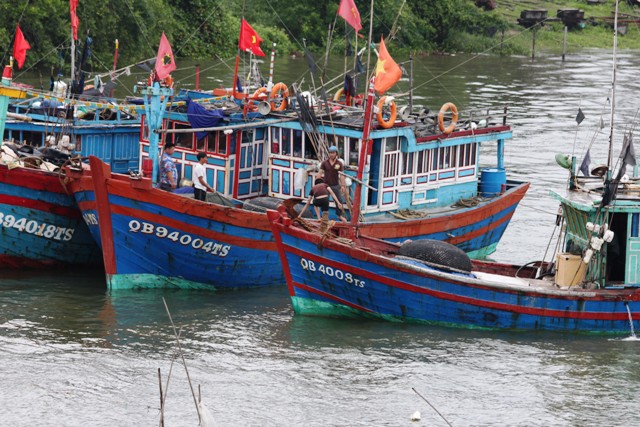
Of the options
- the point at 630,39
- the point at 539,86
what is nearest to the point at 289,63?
the point at 539,86

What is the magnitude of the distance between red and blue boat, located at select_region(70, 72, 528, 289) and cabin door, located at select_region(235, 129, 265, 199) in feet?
0.06

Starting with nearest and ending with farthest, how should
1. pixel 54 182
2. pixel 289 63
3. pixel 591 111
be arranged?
1. pixel 54 182
2. pixel 591 111
3. pixel 289 63

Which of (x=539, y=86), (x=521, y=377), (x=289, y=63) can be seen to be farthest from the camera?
(x=289, y=63)

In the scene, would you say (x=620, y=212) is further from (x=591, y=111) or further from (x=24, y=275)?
(x=591, y=111)

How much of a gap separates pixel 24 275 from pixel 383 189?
6.74 metres

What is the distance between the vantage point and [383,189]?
23.0 metres

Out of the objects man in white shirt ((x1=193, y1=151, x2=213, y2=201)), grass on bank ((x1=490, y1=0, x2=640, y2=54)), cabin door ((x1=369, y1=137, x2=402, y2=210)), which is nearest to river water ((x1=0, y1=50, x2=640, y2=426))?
man in white shirt ((x1=193, y1=151, x2=213, y2=201))

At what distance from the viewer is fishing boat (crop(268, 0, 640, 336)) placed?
19281 mm

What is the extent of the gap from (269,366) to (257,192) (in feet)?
21.0

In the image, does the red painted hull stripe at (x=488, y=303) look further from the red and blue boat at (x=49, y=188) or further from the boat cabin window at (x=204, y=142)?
the red and blue boat at (x=49, y=188)

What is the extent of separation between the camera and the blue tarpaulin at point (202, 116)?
76.3 ft

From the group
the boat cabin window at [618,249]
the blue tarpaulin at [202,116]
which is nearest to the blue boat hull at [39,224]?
the blue tarpaulin at [202,116]

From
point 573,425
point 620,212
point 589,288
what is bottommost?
point 573,425

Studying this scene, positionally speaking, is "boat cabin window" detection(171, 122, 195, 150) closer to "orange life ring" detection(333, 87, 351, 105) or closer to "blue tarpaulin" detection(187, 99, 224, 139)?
"blue tarpaulin" detection(187, 99, 224, 139)
